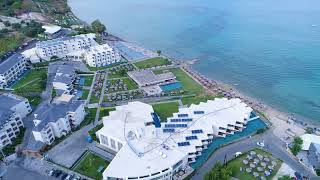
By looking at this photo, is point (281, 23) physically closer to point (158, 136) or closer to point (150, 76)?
point (150, 76)

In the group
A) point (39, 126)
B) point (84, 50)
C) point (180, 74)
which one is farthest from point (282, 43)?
point (39, 126)

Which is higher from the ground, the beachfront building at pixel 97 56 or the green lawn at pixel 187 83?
the beachfront building at pixel 97 56

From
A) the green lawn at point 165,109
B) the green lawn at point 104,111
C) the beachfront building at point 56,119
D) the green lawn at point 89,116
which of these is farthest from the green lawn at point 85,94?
the green lawn at point 165,109

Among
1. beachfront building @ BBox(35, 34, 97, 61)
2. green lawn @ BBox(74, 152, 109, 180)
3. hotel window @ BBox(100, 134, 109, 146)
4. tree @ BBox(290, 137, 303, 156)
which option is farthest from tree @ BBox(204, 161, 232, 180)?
beachfront building @ BBox(35, 34, 97, 61)

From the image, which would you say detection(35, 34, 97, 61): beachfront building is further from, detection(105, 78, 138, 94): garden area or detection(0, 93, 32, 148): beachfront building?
detection(0, 93, 32, 148): beachfront building

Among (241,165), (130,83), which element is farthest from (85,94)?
(241,165)

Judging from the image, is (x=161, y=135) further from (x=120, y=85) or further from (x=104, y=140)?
(x=120, y=85)

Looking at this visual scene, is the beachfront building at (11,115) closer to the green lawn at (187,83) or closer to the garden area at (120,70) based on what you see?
the garden area at (120,70)
